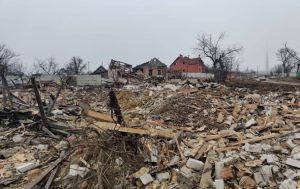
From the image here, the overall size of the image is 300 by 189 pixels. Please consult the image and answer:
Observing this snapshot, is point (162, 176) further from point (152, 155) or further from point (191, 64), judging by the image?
point (191, 64)

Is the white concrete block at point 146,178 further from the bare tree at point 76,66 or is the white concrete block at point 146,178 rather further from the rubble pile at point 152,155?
the bare tree at point 76,66

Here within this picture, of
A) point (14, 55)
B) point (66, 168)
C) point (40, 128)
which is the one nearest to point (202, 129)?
point (66, 168)

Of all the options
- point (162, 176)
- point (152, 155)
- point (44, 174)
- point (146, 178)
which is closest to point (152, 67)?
point (152, 155)

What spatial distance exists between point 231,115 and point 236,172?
181 inches

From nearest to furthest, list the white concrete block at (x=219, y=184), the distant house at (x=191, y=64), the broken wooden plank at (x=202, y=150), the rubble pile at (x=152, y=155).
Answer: the white concrete block at (x=219, y=184), the rubble pile at (x=152, y=155), the broken wooden plank at (x=202, y=150), the distant house at (x=191, y=64)

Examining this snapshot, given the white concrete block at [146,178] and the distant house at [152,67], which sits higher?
the distant house at [152,67]

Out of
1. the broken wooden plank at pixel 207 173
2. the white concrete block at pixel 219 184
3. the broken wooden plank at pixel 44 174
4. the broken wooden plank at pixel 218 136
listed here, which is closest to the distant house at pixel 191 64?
the broken wooden plank at pixel 218 136

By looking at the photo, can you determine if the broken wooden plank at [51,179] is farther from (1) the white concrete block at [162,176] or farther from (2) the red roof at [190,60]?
(2) the red roof at [190,60]

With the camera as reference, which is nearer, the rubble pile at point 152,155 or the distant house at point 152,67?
the rubble pile at point 152,155

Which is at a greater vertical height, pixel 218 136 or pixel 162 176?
pixel 218 136

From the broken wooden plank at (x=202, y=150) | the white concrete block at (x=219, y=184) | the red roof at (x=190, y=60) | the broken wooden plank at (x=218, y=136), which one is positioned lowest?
the white concrete block at (x=219, y=184)

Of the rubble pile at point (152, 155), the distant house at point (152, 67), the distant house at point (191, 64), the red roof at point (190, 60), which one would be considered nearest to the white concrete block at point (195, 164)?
the rubble pile at point (152, 155)

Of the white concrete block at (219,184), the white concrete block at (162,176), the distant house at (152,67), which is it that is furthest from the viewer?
the distant house at (152,67)

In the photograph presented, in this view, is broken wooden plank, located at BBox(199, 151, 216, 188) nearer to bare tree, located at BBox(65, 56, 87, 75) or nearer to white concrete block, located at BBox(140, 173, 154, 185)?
white concrete block, located at BBox(140, 173, 154, 185)
